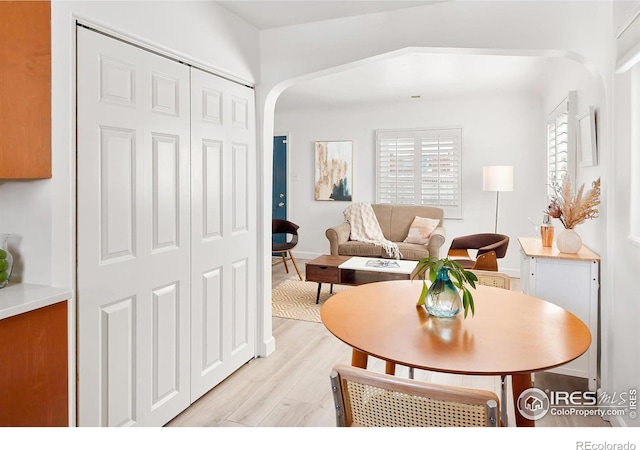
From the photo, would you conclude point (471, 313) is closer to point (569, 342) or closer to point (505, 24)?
point (569, 342)

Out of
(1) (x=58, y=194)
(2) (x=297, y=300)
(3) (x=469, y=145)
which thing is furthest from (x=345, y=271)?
(1) (x=58, y=194)

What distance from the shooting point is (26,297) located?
1602mm

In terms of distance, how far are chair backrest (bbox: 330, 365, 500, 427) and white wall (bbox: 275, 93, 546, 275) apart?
5.38m

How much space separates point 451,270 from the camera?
1760mm

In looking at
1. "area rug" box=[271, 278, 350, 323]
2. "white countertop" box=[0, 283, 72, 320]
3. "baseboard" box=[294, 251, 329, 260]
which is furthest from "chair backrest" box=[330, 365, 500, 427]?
"baseboard" box=[294, 251, 329, 260]

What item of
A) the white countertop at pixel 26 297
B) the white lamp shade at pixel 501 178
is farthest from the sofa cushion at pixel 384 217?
the white countertop at pixel 26 297

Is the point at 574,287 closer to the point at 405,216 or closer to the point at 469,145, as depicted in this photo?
the point at 405,216

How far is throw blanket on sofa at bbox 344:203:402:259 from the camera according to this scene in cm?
600

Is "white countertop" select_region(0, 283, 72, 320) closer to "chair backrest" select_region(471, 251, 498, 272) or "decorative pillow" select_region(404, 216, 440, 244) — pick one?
"chair backrest" select_region(471, 251, 498, 272)

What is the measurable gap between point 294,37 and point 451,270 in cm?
200

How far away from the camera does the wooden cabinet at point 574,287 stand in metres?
2.57

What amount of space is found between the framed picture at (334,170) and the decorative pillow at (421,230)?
1.31 m

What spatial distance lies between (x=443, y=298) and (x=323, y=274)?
2772 millimetres
